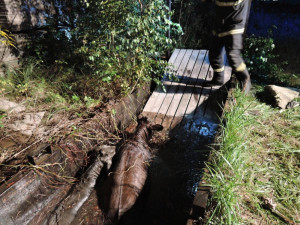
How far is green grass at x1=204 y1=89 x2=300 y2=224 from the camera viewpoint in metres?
2.00

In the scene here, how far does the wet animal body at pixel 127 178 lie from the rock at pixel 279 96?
2713 mm

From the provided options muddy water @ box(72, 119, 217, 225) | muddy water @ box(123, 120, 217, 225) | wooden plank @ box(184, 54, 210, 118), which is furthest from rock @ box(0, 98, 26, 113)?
wooden plank @ box(184, 54, 210, 118)

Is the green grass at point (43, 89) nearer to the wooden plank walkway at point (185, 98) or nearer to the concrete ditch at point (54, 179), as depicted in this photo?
the concrete ditch at point (54, 179)

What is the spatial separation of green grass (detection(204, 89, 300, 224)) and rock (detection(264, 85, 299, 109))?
368 mm

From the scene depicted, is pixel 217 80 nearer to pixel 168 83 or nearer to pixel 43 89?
pixel 168 83

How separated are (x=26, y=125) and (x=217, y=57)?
3.67 metres

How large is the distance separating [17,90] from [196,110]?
3.48 metres

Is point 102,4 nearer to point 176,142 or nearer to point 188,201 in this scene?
point 176,142

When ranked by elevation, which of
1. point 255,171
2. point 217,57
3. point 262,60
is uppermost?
point 217,57

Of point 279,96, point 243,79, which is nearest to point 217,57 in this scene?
point 243,79

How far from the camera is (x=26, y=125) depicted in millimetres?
3018

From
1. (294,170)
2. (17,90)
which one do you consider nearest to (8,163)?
(17,90)

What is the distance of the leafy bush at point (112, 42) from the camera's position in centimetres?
356

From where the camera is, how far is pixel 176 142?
3584 mm
